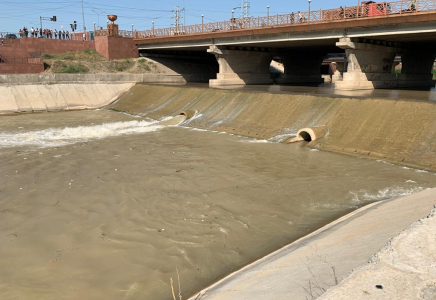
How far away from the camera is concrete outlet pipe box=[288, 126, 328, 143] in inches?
611

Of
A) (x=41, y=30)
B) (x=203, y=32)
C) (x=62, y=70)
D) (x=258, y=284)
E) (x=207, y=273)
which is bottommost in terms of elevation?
(x=207, y=273)

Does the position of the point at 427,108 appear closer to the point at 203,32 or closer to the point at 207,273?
the point at 207,273

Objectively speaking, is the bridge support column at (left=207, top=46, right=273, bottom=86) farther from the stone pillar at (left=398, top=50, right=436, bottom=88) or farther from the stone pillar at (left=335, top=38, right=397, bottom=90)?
the stone pillar at (left=398, top=50, right=436, bottom=88)

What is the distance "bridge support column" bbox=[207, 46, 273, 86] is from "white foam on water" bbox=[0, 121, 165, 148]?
11923 millimetres

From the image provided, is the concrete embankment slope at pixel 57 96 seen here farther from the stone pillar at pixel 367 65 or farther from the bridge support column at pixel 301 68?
the stone pillar at pixel 367 65

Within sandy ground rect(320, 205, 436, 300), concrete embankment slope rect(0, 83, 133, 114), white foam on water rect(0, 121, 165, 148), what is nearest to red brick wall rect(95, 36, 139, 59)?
concrete embankment slope rect(0, 83, 133, 114)

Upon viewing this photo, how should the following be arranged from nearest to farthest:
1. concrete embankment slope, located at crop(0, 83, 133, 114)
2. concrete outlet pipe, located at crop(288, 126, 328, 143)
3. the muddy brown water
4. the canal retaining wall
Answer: the muddy brown water, concrete outlet pipe, located at crop(288, 126, 328, 143), concrete embankment slope, located at crop(0, 83, 133, 114), the canal retaining wall

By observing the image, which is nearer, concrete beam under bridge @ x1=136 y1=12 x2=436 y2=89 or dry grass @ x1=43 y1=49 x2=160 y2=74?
concrete beam under bridge @ x1=136 y1=12 x2=436 y2=89

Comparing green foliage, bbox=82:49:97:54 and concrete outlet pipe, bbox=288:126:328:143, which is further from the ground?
green foliage, bbox=82:49:97:54

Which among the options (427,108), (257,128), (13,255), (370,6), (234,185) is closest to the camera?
(13,255)

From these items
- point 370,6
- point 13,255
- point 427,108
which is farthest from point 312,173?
point 370,6

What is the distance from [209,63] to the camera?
45.7 metres

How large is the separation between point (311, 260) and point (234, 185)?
5.56 meters

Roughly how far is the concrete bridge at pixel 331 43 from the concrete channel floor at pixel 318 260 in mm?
16419
